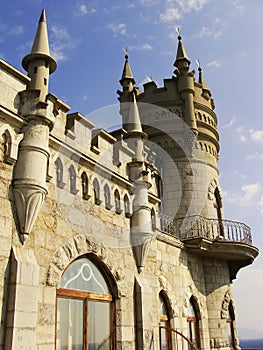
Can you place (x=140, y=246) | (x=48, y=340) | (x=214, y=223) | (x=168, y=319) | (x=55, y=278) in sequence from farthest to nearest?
(x=214, y=223)
(x=168, y=319)
(x=140, y=246)
(x=55, y=278)
(x=48, y=340)

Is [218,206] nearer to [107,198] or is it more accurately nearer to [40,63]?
[107,198]

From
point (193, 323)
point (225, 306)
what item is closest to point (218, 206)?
point (225, 306)

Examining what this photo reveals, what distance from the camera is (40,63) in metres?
7.21

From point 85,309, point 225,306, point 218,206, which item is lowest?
point 85,309

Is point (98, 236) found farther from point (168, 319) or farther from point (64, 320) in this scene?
point (168, 319)

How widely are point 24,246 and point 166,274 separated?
6.47 metres

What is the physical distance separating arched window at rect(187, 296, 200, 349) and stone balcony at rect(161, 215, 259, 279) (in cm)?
176

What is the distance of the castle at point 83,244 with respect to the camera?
611 cm

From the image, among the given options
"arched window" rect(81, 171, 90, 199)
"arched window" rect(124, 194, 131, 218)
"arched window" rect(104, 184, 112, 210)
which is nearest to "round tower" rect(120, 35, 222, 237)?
"arched window" rect(124, 194, 131, 218)

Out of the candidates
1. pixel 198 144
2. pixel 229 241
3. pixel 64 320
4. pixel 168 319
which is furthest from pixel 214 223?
pixel 64 320

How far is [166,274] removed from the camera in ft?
38.6

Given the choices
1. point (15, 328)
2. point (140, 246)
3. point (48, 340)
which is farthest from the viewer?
point (140, 246)

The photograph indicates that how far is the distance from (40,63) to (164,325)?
7786 mm

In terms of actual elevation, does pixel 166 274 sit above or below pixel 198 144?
below
